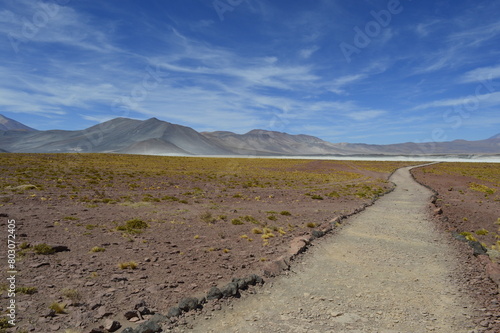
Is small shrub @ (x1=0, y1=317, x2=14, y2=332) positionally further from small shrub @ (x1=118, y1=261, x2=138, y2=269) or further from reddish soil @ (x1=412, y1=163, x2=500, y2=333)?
reddish soil @ (x1=412, y1=163, x2=500, y2=333)

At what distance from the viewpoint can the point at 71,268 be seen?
365 inches

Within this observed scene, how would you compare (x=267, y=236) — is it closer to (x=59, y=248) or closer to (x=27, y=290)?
(x=59, y=248)

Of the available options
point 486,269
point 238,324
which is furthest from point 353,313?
point 486,269

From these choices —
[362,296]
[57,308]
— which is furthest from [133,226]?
[362,296]

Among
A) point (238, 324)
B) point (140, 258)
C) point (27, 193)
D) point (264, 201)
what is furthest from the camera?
point (264, 201)

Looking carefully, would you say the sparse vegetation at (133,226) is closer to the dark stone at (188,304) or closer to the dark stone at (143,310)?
the dark stone at (143,310)

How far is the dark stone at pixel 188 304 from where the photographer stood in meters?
7.12

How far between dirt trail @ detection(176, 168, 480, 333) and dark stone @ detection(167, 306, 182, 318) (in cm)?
55

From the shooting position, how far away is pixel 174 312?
6863mm

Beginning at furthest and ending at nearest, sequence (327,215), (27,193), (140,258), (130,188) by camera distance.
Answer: (130,188), (27,193), (327,215), (140,258)

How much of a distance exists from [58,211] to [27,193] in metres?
8.32

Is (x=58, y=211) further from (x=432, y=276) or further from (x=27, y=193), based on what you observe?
(x=432, y=276)

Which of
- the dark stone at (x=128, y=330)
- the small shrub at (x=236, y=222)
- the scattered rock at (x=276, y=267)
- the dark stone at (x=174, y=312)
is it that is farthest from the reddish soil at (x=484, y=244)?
the small shrub at (x=236, y=222)

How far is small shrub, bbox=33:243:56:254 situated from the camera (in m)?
10.2
